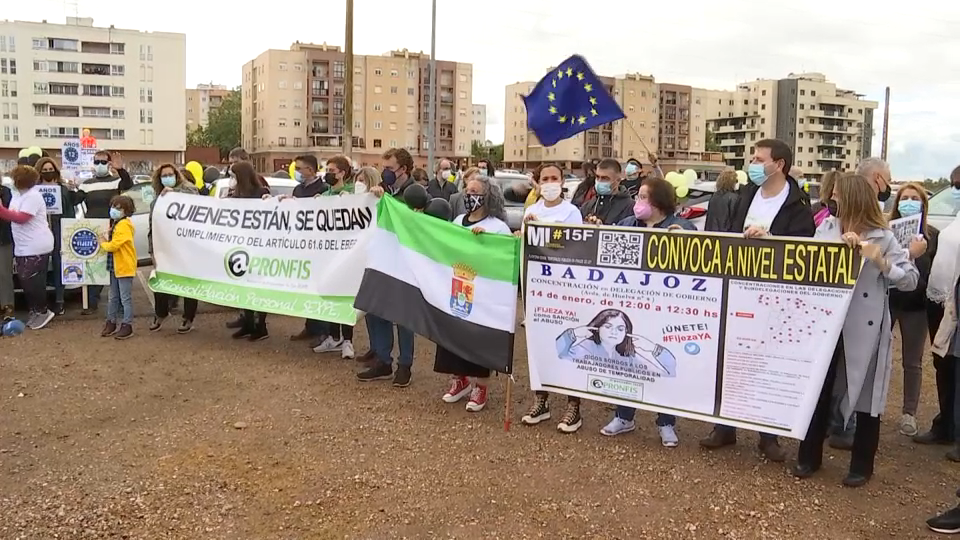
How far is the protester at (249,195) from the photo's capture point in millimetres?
8312

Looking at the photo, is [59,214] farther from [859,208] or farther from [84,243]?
[859,208]

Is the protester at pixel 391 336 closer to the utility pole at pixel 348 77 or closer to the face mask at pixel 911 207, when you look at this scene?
the face mask at pixel 911 207

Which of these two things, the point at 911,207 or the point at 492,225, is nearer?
the point at 911,207

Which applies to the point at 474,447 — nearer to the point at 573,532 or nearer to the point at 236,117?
the point at 573,532

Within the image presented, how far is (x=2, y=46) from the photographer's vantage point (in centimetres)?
7862

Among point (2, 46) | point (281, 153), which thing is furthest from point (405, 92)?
point (2, 46)

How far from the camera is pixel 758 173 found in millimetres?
5156

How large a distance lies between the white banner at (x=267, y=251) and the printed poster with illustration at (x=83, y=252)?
64cm

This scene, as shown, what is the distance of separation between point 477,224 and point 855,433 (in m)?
2.92

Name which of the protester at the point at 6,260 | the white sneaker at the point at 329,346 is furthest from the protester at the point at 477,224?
the protester at the point at 6,260

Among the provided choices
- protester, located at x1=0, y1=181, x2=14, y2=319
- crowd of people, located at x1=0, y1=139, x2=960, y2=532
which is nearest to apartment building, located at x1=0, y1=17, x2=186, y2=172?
protester, located at x1=0, y1=181, x2=14, y2=319

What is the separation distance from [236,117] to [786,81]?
3348 inches

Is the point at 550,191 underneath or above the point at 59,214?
above

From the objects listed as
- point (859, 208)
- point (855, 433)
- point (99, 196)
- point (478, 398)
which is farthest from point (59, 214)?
point (855, 433)
